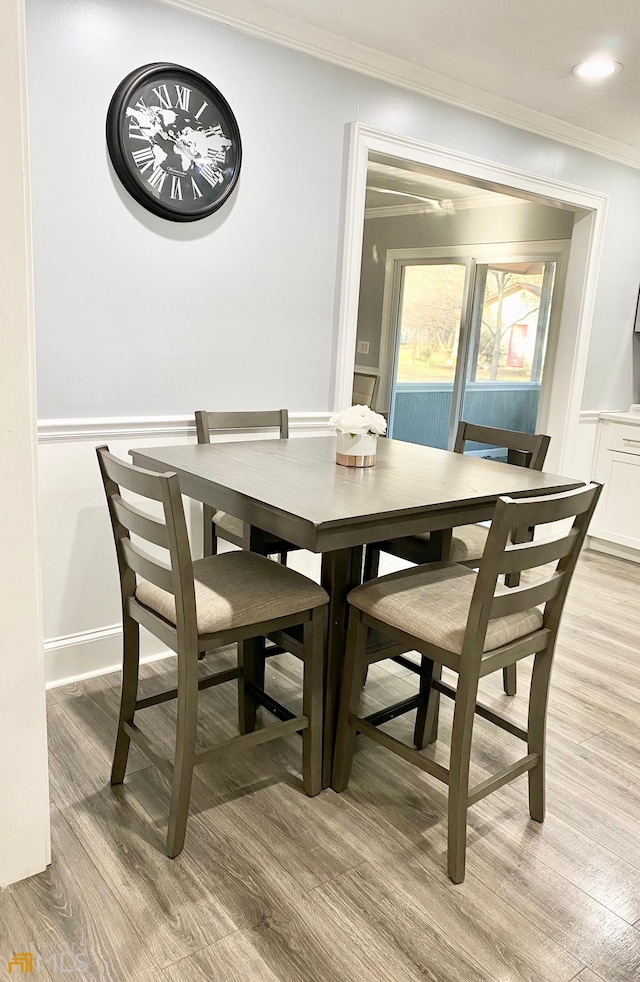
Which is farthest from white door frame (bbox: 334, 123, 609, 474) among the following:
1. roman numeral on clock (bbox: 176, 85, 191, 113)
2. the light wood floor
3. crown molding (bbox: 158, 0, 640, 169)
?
the light wood floor

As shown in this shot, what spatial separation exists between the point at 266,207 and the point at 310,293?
0.40m

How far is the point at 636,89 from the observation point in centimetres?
328

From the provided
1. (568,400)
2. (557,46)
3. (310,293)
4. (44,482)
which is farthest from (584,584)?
(44,482)

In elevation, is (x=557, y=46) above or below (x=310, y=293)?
above

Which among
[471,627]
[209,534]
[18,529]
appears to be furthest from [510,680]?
[18,529]

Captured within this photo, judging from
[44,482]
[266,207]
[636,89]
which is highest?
[636,89]

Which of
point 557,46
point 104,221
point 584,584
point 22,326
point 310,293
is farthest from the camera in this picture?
point 584,584

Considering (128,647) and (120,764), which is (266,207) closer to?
(128,647)

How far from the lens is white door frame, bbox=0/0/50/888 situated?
142cm

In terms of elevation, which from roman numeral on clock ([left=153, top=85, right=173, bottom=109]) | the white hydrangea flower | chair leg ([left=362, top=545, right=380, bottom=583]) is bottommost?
chair leg ([left=362, top=545, right=380, bottom=583])

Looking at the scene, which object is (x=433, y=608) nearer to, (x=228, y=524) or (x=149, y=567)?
(x=149, y=567)

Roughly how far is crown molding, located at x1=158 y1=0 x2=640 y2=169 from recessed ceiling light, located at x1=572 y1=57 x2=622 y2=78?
0.45 meters

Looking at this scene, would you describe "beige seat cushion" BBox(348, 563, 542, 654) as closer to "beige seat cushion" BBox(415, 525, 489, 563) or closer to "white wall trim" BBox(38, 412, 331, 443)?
"beige seat cushion" BBox(415, 525, 489, 563)

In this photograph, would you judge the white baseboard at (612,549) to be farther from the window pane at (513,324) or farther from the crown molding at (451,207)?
the crown molding at (451,207)
